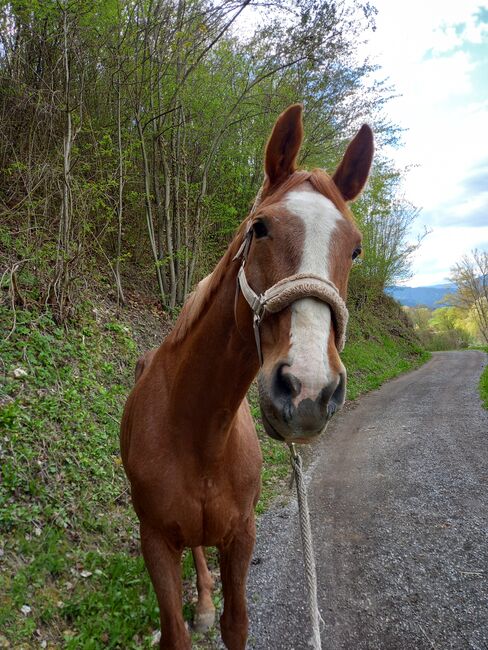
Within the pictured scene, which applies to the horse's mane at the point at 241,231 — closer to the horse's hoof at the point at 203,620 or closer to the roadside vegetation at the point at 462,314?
the horse's hoof at the point at 203,620

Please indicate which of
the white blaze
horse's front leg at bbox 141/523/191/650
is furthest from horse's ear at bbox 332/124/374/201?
horse's front leg at bbox 141/523/191/650

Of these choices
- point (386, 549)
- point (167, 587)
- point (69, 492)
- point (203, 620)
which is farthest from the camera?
point (386, 549)

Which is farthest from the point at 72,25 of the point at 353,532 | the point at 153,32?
the point at 353,532

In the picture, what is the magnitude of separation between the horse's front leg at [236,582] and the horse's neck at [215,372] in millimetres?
596

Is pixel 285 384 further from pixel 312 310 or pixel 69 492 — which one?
pixel 69 492

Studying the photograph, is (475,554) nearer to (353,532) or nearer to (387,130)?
(353,532)

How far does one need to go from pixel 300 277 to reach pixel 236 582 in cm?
175

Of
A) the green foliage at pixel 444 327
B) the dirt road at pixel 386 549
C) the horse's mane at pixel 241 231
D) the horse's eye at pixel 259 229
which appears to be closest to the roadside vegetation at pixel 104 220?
the dirt road at pixel 386 549

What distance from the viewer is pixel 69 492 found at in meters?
3.48

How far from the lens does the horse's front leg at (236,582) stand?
6.98ft

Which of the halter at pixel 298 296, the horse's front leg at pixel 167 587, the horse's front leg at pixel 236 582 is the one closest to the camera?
the halter at pixel 298 296

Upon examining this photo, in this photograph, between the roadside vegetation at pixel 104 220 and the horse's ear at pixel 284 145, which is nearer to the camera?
the horse's ear at pixel 284 145

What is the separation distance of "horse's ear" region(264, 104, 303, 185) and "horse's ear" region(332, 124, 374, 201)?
0.78 feet

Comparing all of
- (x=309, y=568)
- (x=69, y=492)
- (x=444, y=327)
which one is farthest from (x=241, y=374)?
(x=444, y=327)
